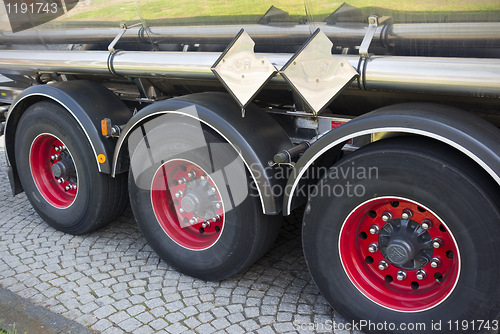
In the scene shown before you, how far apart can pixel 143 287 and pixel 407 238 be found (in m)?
1.75

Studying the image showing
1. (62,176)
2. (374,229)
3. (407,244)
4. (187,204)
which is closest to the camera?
(407,244)

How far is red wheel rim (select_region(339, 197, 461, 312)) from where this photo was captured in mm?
2310

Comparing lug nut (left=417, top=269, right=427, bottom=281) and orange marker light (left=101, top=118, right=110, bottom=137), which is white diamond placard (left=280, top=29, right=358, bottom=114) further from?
orange marker light (left=101, top=118, right=110, bottom=137)

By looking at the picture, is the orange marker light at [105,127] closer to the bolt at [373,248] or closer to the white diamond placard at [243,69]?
the white diamond placard at [243,69]

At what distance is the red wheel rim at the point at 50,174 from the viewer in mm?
3844

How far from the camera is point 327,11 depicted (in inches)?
95.7

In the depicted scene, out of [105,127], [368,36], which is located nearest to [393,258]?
[368,36]

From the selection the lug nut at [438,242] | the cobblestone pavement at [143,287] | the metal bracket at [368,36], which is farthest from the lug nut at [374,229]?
the metal bracket at [368,36]

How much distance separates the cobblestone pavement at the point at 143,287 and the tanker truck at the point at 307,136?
0.62 ft

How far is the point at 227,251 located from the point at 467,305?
1385mm

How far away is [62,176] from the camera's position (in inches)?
146

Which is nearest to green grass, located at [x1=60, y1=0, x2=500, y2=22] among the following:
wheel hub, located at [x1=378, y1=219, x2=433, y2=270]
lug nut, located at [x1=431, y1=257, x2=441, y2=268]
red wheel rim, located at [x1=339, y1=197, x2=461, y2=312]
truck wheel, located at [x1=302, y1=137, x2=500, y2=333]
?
truck wheel, located at [x1=302, y1=137, x2=500, y2=333]

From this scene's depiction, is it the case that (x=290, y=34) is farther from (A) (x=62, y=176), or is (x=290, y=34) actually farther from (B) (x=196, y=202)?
(A) (x=62, y=176)

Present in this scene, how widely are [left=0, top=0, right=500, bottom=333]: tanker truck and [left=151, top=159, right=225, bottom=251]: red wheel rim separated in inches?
0.4
